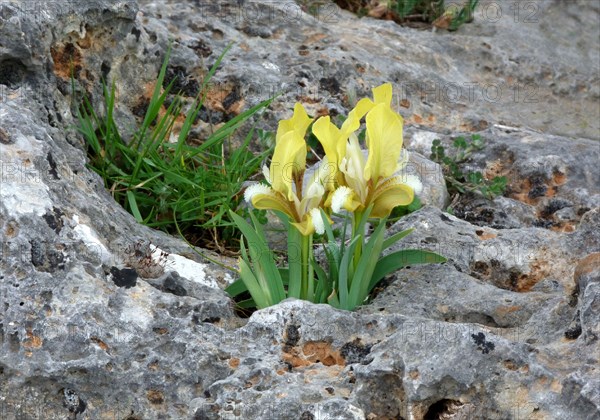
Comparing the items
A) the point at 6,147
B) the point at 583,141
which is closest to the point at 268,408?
the point at 6,147

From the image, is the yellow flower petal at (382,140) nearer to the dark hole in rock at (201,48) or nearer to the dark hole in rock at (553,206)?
the dark hole in rock at (553,206)

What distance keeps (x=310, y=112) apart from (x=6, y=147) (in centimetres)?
195

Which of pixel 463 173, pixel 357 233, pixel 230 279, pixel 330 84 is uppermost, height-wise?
pixel 357 233

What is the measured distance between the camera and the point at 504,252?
3797 mm

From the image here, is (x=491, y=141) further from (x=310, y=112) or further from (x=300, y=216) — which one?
(x=300, y=216)

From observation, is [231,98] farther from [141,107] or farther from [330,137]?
[330,137]

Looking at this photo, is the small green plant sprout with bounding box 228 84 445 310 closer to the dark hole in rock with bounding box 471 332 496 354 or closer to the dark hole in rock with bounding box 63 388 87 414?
the dark hole in rock with bounding box 471 332 496 354

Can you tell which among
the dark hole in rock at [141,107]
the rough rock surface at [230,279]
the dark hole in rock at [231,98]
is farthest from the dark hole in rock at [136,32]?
the dark hole in rock at [231,98]

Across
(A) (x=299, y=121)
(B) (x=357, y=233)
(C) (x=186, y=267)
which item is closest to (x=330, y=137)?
(A) (x=299, y=121)

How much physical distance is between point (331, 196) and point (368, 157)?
0.19m

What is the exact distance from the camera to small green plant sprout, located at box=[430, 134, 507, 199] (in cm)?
461

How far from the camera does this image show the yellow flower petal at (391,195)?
10.5 feet

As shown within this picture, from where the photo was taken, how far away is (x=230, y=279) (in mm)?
3605

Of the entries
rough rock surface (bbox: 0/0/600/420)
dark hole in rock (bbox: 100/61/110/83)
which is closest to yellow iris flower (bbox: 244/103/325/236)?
rough rock surface (bbox: 0/0/600/420)
